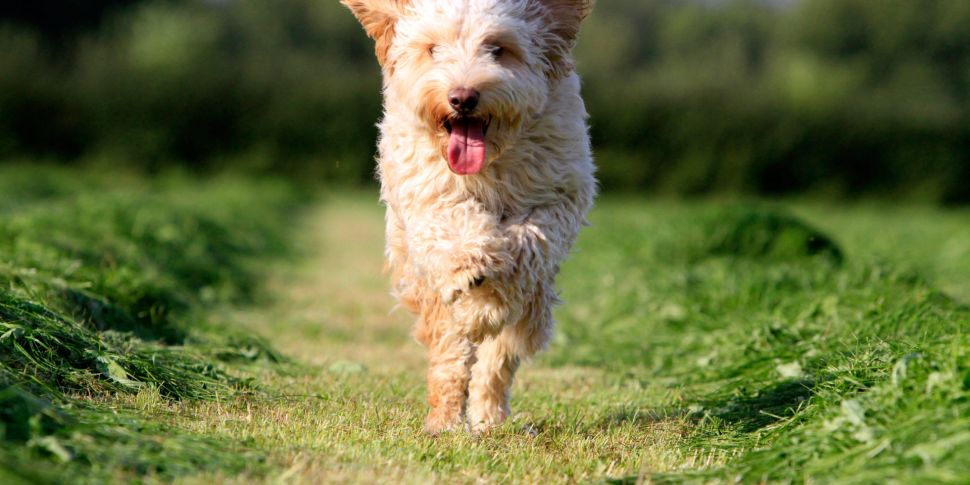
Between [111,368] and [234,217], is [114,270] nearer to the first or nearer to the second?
[111,368]

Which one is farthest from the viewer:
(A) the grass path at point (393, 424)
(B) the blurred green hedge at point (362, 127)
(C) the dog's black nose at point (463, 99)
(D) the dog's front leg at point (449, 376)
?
(B) the blurred green hedge at point (362, 127)

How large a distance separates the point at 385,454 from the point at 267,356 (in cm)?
213

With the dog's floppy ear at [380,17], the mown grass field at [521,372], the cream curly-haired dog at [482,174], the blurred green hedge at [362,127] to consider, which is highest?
the dog's floppy ear at [380,17]

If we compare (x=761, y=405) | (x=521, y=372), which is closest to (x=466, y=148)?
(x=761, y=405)

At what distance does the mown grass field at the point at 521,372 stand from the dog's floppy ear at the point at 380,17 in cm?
155

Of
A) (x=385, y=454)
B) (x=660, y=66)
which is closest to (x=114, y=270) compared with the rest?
(x=385, y=454)

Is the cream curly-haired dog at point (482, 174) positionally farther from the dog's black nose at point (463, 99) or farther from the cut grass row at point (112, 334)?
the cut grass row at point (112, 334)

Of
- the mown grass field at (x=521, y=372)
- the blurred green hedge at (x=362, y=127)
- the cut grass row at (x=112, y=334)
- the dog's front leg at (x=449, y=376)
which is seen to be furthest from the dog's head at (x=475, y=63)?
the blurred green hedge at (x=362, y=127)

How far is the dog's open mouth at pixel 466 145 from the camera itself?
3.98 m

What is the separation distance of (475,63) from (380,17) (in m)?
0.65

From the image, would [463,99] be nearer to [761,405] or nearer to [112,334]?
[761,405]

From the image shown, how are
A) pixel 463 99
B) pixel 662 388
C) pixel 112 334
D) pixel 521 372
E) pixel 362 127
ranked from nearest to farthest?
pixel 463 99, pixel 112 334, pixel 662 388, pixel 521 372, pixel 362 127

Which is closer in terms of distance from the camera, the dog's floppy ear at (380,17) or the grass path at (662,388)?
the grass path at (662,388)

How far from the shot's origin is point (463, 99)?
391 cm
